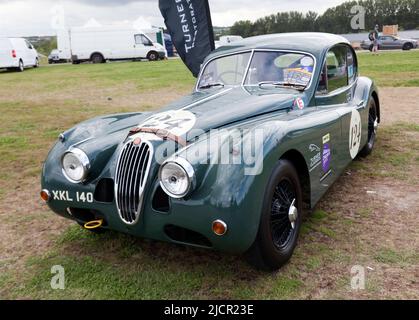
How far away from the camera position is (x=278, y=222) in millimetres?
2998

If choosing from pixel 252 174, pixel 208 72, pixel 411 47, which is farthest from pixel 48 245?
pixel 411 47

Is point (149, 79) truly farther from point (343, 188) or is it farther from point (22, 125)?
point (343, 188)

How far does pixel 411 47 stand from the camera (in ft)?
97.9

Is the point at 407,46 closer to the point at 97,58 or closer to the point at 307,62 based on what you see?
the point at 97,58

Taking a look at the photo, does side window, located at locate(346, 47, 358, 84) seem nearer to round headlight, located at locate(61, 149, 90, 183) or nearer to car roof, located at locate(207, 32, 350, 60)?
car roof, located at locate(207, 32, 350, 60)

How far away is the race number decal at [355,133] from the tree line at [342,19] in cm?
3786

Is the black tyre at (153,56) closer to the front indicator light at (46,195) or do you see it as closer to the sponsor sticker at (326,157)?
the sponsor sticker at (326,157)

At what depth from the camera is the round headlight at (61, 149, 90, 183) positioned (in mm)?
3049

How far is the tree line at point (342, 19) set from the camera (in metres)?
41.8

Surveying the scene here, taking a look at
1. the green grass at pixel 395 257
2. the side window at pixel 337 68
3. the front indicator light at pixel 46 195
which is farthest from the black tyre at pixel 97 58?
the green grass at pixel 395 257

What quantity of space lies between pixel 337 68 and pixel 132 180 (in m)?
2.97

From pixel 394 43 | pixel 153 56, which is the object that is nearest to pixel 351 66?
pixel 153 56

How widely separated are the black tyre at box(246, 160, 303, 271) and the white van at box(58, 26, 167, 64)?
2623 cm

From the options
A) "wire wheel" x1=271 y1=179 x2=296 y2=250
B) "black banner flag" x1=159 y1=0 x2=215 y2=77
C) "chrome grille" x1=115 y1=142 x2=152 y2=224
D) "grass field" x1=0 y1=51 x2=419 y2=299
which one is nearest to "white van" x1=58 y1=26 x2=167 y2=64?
"black banner flag" x1=159 y1=0 x2=215 y2=77
